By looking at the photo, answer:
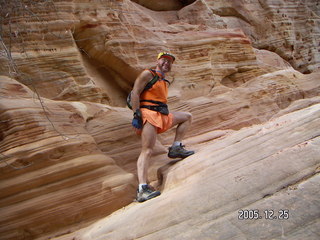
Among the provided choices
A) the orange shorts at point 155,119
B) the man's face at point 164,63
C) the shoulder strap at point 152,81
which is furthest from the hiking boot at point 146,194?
the man's face at point 164,63

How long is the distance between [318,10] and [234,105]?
7713mm

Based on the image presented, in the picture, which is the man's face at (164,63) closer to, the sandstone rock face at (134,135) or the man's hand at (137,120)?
the man's hand at (137,120)

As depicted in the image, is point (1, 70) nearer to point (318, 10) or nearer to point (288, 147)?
point (288, 147)

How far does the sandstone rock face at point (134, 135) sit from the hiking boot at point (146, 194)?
0.13 m

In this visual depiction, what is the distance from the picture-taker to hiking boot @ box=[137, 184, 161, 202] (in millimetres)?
3615

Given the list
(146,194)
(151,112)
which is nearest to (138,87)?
(151,112)

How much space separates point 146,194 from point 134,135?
1.30m

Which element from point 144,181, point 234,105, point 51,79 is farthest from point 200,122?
point 51,79

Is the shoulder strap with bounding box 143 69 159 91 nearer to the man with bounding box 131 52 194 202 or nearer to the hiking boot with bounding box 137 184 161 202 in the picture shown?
the man with bounding box 131 52 194 202

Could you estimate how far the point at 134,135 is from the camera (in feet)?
15.7

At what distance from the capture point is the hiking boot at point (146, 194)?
362 cm

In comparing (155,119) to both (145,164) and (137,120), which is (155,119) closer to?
(137,120)

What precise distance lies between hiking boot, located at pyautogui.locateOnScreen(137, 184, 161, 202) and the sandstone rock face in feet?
0.44

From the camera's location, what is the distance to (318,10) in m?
11.6
